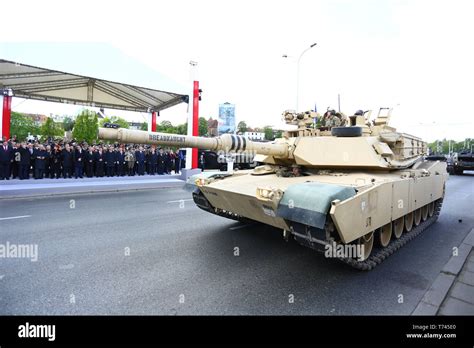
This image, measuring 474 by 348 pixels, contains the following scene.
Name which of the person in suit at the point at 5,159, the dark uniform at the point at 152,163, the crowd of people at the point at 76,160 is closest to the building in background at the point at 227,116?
the crowd of people at the point at 76,160

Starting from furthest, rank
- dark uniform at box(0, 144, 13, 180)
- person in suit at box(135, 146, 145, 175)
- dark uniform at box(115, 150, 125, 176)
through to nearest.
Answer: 1. person in suit at box(135, 146, 145, 175)
2. dark uniform at box(115, 150, 125, 176)
3. dark uniform at box(0, 144, 13, 180)

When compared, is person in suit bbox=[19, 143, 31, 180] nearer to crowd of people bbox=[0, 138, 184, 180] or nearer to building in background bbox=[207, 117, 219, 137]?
crowd of people bbox=[0, 138, 184, 180]

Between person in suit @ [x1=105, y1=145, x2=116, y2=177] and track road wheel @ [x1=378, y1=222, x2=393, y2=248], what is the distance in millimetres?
13526

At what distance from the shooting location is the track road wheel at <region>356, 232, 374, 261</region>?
14.9ft

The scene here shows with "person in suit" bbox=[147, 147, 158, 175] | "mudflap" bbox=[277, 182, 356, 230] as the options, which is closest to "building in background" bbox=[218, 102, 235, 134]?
"person in suit" bbox=[147, 147, 158, 175]

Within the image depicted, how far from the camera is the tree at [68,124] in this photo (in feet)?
219

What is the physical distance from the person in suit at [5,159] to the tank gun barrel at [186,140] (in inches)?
434

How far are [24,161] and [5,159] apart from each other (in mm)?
673

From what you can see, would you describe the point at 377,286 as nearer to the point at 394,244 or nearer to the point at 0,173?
the point at 394,244

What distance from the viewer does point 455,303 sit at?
373 centimetres

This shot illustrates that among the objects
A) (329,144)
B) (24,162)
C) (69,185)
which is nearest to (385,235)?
(329,144)

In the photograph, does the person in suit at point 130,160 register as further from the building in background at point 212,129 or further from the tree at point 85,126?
the tree at point 85,126

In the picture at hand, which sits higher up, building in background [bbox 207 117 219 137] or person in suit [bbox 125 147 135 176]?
building in background [bbox 207 117 219 137]

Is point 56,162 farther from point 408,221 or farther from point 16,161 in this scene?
point 408,221
